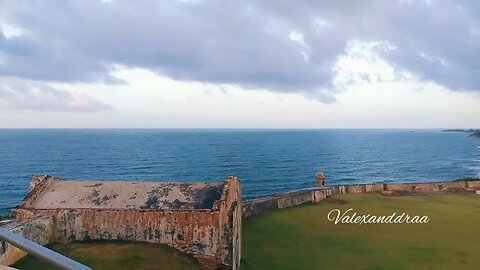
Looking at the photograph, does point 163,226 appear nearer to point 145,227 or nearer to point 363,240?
point 145,227

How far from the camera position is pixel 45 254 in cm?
235

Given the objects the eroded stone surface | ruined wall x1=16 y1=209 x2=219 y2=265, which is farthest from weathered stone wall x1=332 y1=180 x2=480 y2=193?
ruined wall x1=16 y1=209 x2=219 y2=265

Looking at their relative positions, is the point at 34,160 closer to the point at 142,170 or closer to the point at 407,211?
the point at 142,170

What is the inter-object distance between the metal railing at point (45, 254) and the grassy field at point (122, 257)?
36.9ft

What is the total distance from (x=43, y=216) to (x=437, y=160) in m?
112

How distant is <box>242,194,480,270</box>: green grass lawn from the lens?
17547mm

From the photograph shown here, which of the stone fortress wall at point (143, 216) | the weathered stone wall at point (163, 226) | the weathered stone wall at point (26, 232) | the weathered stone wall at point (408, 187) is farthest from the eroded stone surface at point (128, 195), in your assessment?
the weathered stone wall at point (408, 187)

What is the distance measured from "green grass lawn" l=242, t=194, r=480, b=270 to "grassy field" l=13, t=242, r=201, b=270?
3.72 m

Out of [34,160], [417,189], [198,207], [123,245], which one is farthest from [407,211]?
[34,160]

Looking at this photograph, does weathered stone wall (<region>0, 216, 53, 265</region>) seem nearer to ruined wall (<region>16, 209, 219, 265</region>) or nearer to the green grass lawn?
ruined wall (<region>16, 209, 219, 265</region>)

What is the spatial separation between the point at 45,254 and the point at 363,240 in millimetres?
19535

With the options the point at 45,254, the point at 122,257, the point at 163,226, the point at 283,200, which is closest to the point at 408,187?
the point at 283,200

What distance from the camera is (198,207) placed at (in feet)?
49.3

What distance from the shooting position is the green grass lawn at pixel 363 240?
1755cm
